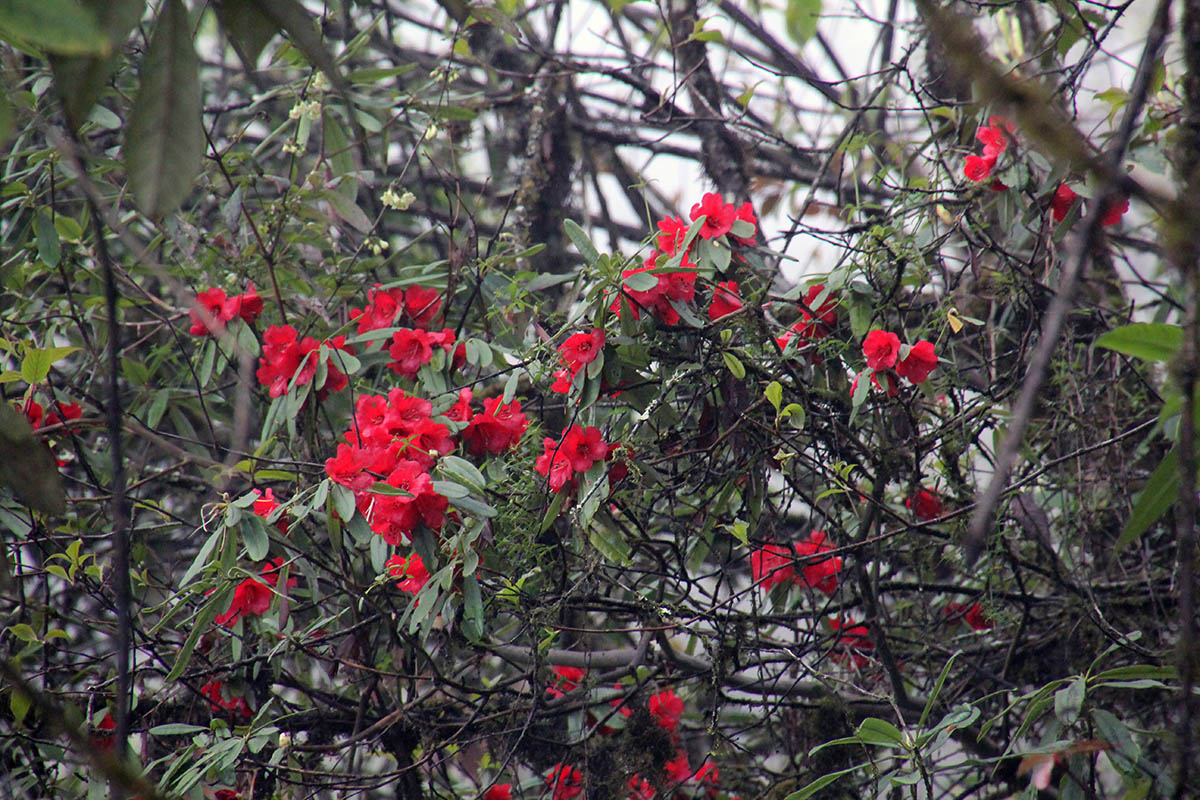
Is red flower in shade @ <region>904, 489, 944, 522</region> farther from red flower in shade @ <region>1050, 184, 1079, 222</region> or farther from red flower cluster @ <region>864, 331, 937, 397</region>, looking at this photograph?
red flower in shade @ <region>1050, 184, 1079, 222</region>

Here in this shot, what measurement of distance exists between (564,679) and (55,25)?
147 centimetres

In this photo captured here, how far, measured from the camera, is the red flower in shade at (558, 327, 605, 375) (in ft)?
4.83

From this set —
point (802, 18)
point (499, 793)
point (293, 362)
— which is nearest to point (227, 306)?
point (293, 362)

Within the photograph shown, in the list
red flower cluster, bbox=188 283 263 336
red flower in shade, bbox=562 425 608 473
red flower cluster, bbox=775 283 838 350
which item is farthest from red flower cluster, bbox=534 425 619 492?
red flower cluster, bbox=188 283 263 336

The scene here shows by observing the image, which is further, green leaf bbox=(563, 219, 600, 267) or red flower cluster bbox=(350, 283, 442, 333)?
red flower cluster bbox=(350, 283, 442, 333)

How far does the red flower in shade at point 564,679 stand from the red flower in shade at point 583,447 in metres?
0.48

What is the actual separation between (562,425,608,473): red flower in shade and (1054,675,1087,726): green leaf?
0.72 meters

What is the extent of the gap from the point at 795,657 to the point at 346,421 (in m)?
1.04

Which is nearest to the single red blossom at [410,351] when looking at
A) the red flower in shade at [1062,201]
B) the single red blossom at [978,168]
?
the single red blossom at [978,168]

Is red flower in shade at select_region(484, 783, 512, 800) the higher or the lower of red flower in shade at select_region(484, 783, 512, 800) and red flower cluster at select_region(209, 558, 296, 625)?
the lower

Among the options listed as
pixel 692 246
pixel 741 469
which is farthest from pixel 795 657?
pixel 692 246

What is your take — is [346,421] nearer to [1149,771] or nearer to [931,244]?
[931,244]

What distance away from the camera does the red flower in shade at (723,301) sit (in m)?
1.58

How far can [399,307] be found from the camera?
1.86 metres
